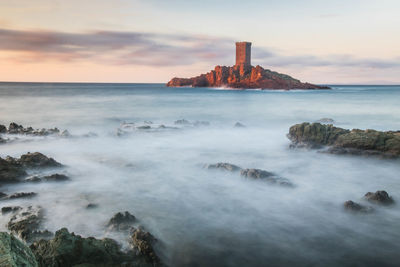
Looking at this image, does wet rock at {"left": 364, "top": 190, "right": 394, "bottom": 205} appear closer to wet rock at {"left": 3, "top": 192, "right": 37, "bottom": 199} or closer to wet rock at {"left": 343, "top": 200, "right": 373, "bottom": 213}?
wet rock at {"left": 343, "top": 200, "right": 373, "bottom": 213}

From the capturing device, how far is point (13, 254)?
2.33 metres

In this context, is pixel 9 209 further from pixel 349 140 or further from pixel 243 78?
pixel 243 78

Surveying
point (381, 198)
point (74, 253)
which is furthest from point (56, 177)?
point (381, 198)

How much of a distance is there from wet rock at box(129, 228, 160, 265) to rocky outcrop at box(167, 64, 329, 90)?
91.3 metres

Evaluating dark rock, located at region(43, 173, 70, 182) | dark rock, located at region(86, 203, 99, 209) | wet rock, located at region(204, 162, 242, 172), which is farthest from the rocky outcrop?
dark rock, located at region(86, 203, 99, 209)

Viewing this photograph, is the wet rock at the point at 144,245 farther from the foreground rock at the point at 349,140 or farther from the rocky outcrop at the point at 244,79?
the rocky outcrop at the point at 244,79

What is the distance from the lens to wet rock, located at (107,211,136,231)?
517cm

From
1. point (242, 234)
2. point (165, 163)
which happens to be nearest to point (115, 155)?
point (165, 163)

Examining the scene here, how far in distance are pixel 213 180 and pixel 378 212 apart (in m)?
4.01

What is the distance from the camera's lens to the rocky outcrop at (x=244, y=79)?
9362cm

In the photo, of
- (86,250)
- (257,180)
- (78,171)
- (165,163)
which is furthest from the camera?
(165,163)

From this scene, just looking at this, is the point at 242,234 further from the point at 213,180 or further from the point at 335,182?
the point at 335,182

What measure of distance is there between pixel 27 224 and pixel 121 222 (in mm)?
1627

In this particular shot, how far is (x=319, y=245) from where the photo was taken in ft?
16.5
